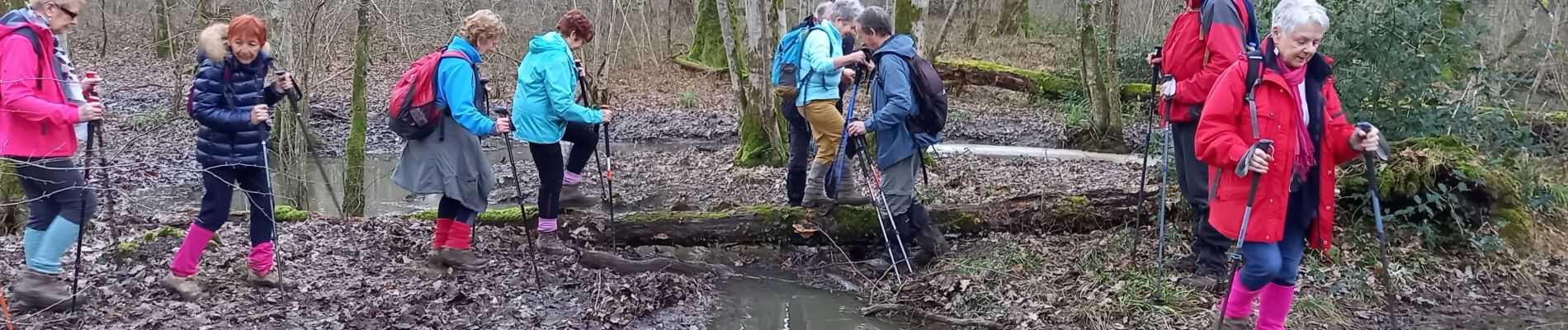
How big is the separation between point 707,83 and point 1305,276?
14.3 metres

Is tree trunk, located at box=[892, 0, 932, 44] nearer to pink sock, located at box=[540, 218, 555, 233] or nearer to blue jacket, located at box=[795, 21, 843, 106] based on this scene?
blue jacket, located at box=[795, 21, 843, 106]

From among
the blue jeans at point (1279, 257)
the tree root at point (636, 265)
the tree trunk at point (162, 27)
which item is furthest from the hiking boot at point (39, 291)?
the tree trunk at point (162, 27)

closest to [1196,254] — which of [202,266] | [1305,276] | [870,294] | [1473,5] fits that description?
[1305,276]

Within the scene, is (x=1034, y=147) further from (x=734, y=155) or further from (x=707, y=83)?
(x=707, y=83)

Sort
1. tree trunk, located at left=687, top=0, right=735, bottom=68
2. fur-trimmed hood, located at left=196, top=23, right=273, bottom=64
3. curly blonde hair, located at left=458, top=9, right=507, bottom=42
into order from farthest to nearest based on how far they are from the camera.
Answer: tree trunk, located at left=687, top=0, right=735, bottom=68, curly blonde hair, located at left=458, top=9, right=507, bottom=42, fur-trimmed hood, located at left=196, top=23, right=273, bottom=64

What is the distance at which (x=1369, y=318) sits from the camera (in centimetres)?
504

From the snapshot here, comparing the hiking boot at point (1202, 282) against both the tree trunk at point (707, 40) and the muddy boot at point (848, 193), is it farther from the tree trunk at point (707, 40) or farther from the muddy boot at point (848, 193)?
the tree trunk at point (707, 40)

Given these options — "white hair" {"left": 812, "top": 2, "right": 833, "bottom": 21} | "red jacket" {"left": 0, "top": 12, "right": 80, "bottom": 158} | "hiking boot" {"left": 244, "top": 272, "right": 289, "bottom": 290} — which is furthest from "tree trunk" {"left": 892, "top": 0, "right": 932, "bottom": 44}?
"red jacket" {"left": 0, "top": 12, "right": 80, "bottom": 158}

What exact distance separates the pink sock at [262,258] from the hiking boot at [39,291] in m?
0.81

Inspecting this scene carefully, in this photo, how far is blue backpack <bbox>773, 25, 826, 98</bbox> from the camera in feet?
22.4

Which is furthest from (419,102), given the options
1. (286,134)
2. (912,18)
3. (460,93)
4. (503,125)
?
(912,18)

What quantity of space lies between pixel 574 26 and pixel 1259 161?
377cm

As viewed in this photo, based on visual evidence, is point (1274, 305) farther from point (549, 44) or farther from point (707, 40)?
point (707, 40)

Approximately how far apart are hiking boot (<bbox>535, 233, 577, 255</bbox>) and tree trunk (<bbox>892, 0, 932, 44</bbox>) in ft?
15.8
